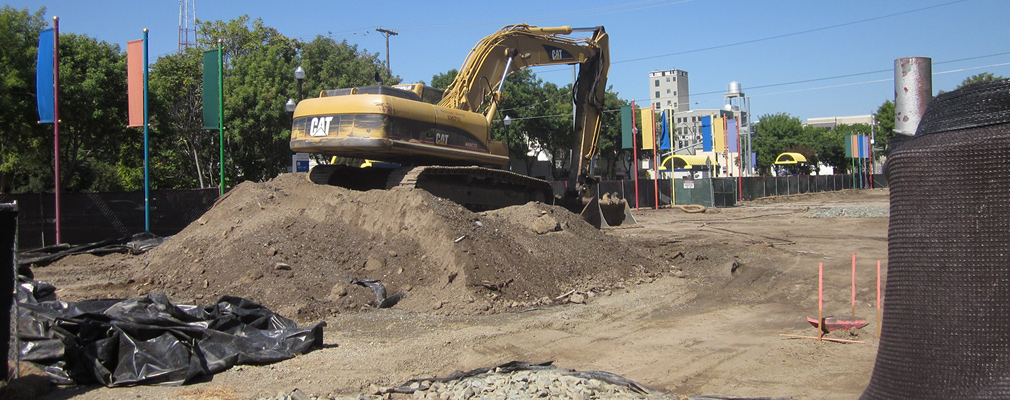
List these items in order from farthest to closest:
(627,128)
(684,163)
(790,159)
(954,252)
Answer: (790,159), (684,163), (627,128), (954,252)

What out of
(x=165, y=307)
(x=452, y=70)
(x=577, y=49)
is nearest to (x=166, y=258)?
(x=165, y=307)

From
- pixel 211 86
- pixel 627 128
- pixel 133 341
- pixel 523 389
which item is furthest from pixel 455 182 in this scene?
pixel 627 128

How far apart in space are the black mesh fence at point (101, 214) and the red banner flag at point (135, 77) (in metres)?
2.28

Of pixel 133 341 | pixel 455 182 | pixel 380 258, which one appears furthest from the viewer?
pixel 455 182

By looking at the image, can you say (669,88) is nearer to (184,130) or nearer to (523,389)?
(184,130)

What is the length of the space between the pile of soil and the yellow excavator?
1011 millimetres

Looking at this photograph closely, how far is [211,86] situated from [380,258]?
8940mm

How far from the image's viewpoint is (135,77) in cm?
1573

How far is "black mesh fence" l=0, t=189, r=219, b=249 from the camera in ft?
52.4

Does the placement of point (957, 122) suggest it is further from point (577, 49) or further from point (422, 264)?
point (577, 49)

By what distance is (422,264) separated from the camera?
10.1 metres

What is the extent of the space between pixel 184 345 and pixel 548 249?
20.4ft

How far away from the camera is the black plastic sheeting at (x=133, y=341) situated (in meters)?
5.87

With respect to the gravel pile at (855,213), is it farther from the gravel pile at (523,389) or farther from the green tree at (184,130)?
the green tree at (184,130)
